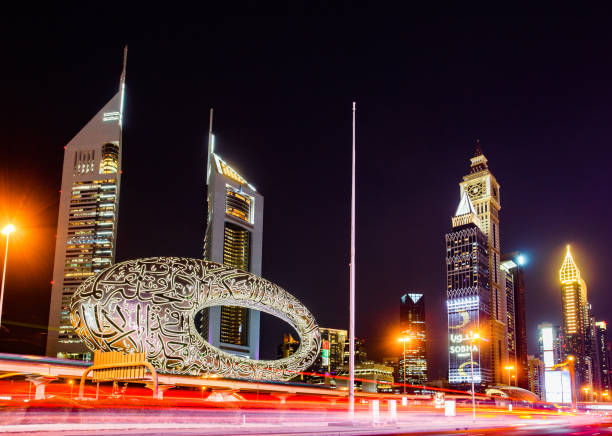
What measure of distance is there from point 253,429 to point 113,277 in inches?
846

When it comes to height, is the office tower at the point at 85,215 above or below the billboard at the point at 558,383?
above

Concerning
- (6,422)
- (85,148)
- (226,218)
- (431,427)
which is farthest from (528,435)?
(85,148)

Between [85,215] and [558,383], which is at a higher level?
[85,215]

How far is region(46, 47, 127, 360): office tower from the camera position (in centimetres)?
18288

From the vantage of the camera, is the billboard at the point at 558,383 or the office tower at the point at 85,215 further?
the office tower at the point at 85,215

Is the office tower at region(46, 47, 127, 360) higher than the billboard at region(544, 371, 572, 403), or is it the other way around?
the office tower at region(46, 47, 127, 360)

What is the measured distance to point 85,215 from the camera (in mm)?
188750

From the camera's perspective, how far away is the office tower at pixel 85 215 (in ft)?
600

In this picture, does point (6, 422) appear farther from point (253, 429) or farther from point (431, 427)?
point (431, 427)

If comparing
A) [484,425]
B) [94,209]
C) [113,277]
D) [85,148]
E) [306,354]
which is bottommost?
[484,425]

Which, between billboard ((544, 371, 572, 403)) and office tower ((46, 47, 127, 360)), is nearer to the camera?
billboard ((544, 371, 572, 403))

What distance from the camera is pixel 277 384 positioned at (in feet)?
190

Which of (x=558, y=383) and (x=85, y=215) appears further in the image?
(x=85, y=215)

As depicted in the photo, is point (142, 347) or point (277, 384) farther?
point (277, 384)
